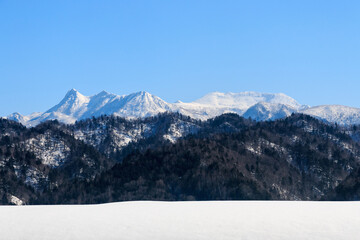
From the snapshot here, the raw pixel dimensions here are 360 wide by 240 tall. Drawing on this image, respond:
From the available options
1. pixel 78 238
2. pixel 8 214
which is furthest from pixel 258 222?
pixel 8 214

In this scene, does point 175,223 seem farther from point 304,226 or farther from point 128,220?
point 304,226

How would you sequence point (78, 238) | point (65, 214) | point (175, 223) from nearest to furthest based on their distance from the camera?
point (78, 238) → point (175, 223) → point (65, 214)

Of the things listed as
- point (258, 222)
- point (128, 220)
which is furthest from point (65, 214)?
point (258, 222)

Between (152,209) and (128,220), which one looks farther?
(152,209)

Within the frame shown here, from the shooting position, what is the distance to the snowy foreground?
99.2ft

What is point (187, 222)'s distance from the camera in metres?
32.8

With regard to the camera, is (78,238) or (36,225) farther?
(36,225)

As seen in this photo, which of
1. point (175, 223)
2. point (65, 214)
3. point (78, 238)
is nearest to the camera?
point (78, 238)

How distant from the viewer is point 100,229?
105ft

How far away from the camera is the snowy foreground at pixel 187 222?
1191 inches

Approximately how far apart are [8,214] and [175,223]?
1387 centimetres

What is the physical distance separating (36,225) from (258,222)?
15.6 meters

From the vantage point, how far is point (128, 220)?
33.6m

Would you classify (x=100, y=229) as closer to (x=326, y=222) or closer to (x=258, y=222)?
(x=258, y=222)
